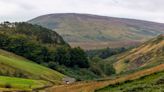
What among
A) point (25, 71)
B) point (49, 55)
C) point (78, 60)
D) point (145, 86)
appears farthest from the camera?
point (78, 60)

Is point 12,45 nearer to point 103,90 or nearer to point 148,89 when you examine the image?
point 103,90

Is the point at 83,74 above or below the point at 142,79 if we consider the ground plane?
below

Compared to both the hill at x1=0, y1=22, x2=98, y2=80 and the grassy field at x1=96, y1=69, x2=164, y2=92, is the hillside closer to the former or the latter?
the grassy field at x1=96, y1=69, x2=164, y2=92

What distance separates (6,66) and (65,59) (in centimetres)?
5397

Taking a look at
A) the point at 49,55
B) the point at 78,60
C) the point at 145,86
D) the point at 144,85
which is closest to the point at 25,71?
the point at 49,55

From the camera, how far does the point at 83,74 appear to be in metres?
180

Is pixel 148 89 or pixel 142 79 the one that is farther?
pixel 142 79

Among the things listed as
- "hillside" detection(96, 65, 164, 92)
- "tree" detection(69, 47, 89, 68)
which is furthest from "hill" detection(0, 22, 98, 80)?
"hillside" detection(96, 65, 164, 92)

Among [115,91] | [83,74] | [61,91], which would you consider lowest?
[83,74]

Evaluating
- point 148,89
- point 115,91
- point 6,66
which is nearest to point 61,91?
point 115,91

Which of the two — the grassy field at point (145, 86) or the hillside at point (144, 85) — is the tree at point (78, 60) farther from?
the grassy field at point (145, 86)

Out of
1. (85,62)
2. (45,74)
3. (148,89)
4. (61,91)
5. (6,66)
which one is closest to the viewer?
(148,89)

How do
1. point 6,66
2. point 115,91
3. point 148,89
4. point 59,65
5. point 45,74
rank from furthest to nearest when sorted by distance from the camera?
point 59,65
point 45,74
point 6,66
point 115,91
point 148,89

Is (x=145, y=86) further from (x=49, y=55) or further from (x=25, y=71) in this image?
(x=49, y=55)
